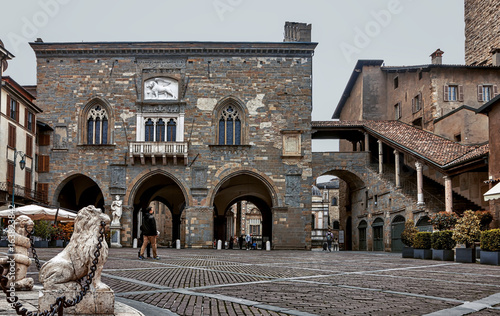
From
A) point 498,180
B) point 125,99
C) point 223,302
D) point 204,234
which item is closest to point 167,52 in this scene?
point 125,99

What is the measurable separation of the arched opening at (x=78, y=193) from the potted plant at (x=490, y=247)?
23.3 meters

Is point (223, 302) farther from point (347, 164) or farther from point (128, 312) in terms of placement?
point (347, 164)

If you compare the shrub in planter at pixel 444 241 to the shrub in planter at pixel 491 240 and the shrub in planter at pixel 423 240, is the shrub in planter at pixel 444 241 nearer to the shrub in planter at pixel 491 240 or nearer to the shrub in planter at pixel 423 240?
the shrub in planter at pixel 423 240

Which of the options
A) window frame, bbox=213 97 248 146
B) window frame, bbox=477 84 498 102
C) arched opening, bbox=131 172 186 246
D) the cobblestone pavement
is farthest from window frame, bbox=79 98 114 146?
the cobblestone pavement

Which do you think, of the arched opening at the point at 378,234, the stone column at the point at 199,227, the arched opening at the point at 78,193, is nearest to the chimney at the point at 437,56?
the arched opening at the point at 378,234

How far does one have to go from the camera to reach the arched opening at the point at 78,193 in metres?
33.2

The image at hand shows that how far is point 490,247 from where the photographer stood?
15.1 m

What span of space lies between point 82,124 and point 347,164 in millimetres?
15656

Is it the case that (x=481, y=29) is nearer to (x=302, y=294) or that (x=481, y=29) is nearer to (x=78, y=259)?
(x=302, y=294)

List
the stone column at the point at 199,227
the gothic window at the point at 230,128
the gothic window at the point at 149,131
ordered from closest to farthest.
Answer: the stone column at the point at 199,227 → the gothic window at the point at 149,131 → the gothic window at the point at 230,128

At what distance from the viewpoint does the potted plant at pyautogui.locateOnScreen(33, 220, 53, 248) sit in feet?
83.5

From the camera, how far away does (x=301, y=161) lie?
31000 millimetres

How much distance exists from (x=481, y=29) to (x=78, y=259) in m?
40.3

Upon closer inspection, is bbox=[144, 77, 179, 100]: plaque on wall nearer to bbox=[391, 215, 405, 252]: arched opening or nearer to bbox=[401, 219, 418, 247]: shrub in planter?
bbox=[391, 215, 405, 252]: arched opening
